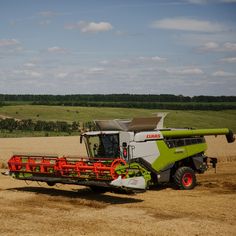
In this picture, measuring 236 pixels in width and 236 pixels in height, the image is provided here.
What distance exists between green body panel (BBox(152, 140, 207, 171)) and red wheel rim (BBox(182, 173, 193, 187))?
61cm

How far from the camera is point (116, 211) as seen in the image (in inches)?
489

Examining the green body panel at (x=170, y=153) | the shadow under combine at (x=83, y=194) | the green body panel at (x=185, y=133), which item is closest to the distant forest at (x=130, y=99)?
the green body panel at (x=185, y=133)

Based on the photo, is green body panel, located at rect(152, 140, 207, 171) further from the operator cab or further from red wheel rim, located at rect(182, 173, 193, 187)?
the operator cab

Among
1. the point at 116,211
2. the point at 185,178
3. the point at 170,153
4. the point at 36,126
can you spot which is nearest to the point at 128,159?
the point at 170,153

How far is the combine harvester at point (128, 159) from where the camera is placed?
14.1m

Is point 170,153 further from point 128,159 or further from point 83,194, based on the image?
point 83,194

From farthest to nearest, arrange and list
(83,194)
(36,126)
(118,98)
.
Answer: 1. (118,98)
2. (36,126)
3. (83,194)

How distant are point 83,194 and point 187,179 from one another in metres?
3.65

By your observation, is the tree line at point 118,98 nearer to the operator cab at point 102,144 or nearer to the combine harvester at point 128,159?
the combine harvester at point 128,159

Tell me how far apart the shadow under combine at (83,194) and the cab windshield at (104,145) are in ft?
4.21

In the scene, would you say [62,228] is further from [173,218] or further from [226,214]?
[226,214]

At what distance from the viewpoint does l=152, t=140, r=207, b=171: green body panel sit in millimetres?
16016

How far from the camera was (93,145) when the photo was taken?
16156 millimetres

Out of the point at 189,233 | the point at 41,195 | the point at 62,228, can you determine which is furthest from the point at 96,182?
the point at 189,233
